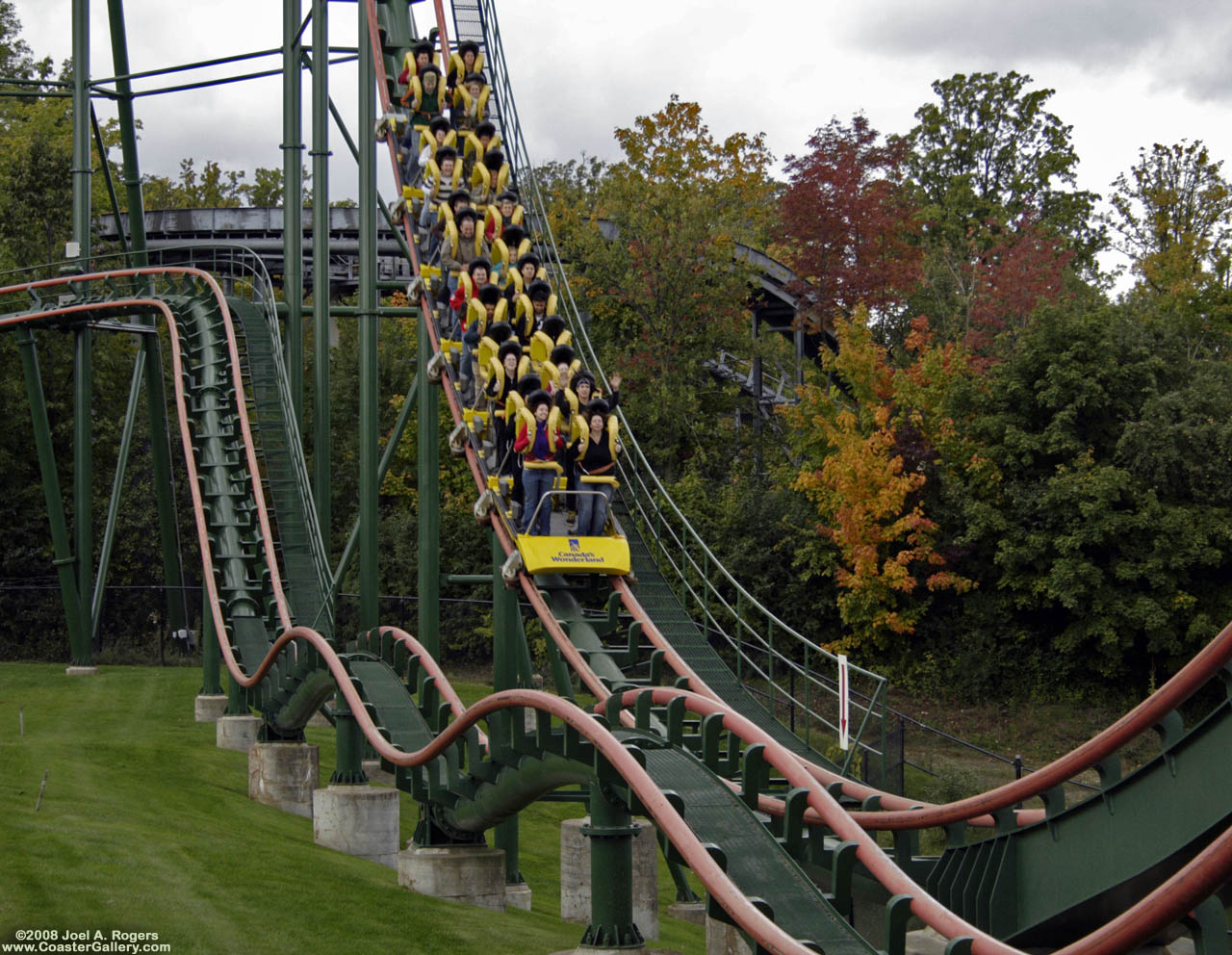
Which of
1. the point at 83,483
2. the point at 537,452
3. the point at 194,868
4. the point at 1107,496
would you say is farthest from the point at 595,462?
the point at 1107,496

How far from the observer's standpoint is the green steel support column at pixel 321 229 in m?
18.1

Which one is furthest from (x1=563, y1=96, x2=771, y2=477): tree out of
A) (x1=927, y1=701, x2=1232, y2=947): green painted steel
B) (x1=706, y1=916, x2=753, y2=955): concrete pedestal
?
(x1=927, y1=701, x2=1232, y2=947): green painted steel

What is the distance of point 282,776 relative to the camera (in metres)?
15.4

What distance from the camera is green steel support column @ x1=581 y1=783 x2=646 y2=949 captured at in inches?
340

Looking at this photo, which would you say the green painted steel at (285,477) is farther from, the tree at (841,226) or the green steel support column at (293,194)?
the tree at (841,226)

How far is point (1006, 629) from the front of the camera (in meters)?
26.0

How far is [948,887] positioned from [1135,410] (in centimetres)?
1770

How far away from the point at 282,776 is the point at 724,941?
630 cm

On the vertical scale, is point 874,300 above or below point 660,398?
above

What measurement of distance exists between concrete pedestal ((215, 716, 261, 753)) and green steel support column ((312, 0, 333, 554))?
2.25m

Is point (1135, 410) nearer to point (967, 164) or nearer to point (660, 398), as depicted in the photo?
point (660, 398)

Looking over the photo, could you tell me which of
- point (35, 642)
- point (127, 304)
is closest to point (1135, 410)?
point (127, 304)

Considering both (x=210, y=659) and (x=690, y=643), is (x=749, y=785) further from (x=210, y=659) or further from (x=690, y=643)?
(x=210, y=659)

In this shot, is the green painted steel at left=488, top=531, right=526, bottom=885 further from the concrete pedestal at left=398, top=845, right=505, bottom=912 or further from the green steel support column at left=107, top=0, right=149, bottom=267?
the green steel support column at left=107, top=0, right=149, bottom=267
